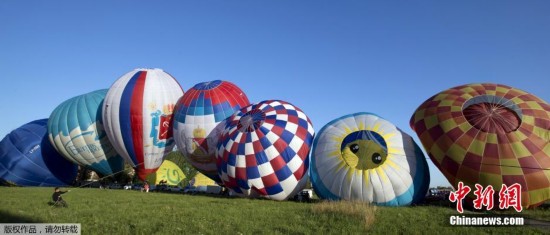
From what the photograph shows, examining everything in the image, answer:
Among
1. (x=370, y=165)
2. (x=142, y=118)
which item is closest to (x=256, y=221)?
(x=370, y=165)

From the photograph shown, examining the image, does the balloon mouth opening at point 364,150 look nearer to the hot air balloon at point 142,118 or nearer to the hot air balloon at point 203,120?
the hot air balloon at point 203,120

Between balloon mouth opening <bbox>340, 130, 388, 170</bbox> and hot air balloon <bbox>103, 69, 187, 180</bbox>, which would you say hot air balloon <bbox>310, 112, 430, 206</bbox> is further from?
hot air balloon <bbox>103, 69, 187, 180</bbox>

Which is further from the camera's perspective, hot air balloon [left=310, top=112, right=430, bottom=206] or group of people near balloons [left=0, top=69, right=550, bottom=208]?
hot air balloon [left=310, top=112, right=430, bottom=206]

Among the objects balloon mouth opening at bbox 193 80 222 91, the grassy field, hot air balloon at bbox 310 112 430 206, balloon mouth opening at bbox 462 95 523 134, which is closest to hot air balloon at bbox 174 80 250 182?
balloon mouth opening at bbox 193 80 222 91

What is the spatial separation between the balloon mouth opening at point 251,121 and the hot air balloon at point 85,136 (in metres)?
10.6

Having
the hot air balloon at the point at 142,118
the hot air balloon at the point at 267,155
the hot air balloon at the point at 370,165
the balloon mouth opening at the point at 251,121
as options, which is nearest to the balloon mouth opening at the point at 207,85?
the hot air balloon at the point at 142,118

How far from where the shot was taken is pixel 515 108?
11062 millimetres

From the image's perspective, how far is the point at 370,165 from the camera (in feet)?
37.5

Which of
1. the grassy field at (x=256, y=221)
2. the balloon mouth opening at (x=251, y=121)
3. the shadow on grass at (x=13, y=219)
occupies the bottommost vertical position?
the shadow on grass at (x=13, y=219)

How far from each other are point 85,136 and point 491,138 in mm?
18977

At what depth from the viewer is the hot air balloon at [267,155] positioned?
12977 millimetres

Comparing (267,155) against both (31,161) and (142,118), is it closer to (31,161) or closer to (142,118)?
(142,118)

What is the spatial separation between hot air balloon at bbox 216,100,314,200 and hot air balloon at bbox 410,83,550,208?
400 cm

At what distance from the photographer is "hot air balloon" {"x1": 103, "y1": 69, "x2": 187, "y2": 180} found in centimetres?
1844
